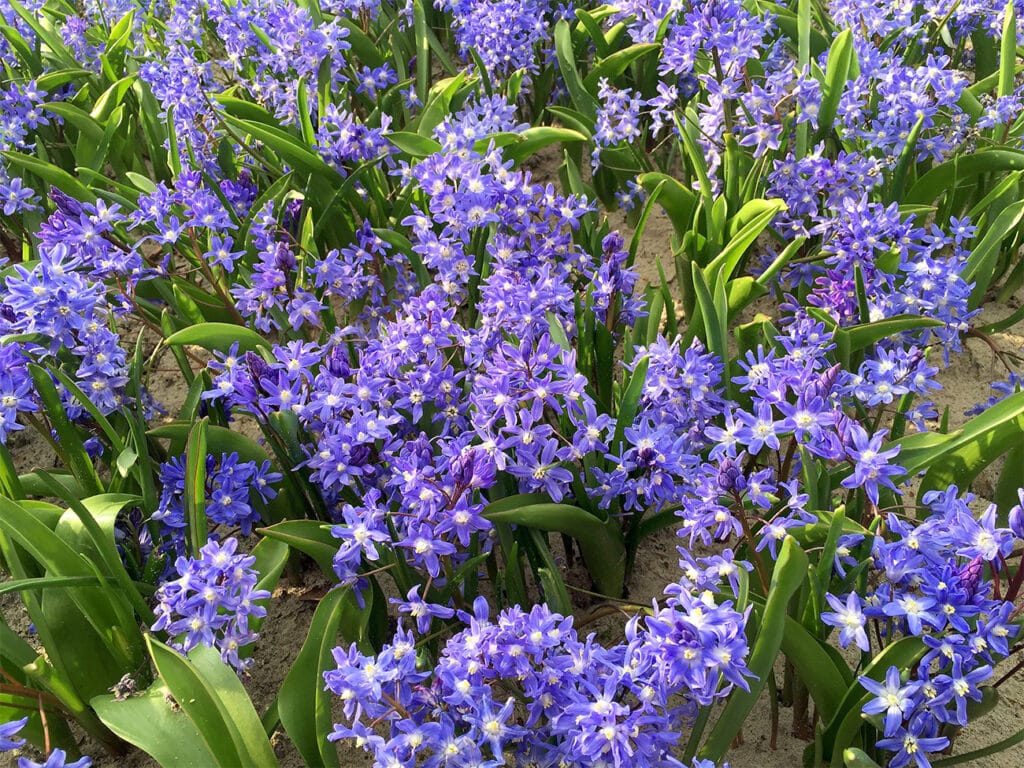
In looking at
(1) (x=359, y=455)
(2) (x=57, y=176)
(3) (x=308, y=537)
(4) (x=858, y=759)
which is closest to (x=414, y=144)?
(2) (x=57, y=176)

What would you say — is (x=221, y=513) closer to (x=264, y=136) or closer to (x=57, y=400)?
(x=57, y=400)

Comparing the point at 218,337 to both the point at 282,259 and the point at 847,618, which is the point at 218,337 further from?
the point at 847,618

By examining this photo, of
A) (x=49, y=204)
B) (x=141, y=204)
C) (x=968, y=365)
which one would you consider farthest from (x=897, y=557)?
(x=49, y=204)

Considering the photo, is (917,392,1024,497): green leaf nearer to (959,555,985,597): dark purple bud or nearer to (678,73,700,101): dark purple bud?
(959,555,985,597): dark purple bud

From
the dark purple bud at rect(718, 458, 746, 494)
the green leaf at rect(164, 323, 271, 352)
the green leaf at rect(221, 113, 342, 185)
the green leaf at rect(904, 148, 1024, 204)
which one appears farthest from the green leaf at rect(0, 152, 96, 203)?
the green leaf at rect(904, 148, 1024, 204)

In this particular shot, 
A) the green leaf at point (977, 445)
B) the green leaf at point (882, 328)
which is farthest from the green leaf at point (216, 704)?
the green leaf at point (882, 328)

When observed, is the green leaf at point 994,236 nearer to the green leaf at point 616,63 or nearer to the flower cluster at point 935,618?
the flower cluster at point 935,618
